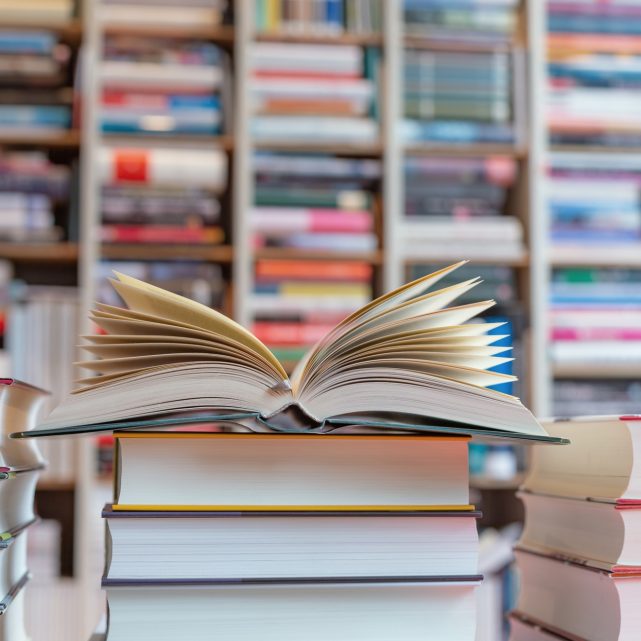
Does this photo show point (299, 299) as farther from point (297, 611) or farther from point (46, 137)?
point (297, 611)

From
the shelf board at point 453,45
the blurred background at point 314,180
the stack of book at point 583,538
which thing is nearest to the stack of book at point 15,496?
the stack of book at point 583,538

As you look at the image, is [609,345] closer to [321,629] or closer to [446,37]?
[446,37]

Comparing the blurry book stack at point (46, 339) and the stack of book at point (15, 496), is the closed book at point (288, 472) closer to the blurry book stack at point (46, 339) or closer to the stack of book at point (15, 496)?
the stack of book at point (15, 496)

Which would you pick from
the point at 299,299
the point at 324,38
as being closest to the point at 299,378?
the point at 299,299

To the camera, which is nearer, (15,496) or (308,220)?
(15,496)

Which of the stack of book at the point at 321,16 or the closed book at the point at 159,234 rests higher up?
the stack of book at the point at 321,16

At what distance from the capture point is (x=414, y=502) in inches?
21.9

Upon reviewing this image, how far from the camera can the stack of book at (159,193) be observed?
2.28 meters

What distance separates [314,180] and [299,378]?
1.79 metres

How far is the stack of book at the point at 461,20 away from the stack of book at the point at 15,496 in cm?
192

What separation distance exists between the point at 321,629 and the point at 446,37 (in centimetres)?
208

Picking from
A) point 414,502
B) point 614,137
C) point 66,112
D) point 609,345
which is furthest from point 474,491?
point 414,502

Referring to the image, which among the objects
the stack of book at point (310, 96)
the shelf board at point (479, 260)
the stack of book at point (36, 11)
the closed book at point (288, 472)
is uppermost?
the stack of book at point (36, 11)

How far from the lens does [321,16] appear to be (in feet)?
7.77
